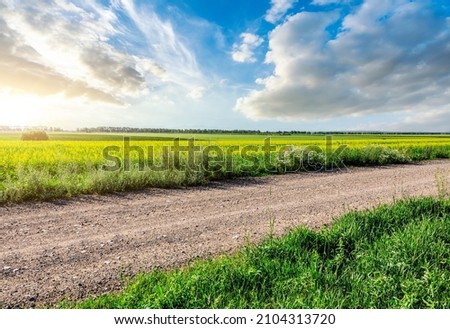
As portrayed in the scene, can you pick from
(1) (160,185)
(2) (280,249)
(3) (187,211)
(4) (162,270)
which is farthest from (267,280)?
(1) (160,185)

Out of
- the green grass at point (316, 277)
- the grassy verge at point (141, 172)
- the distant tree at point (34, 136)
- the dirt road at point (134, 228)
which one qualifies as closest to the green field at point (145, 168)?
the grassy verge at point (141, 172)

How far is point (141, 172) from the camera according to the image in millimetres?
10797

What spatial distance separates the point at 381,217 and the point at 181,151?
30.8ft

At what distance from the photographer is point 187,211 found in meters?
7.73

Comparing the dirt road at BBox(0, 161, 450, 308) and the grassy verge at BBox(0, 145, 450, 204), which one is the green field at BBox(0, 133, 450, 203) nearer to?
the grassy verge at BBox(0, 145, 450, 204)

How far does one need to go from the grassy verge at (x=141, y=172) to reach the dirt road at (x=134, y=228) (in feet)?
1.99

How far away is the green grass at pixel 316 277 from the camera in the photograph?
11.5 feet

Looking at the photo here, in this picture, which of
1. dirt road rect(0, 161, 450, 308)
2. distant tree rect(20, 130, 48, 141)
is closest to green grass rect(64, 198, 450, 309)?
dirt road rect(0, 161, 450, 308)

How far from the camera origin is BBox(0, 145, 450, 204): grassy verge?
8.97 metres

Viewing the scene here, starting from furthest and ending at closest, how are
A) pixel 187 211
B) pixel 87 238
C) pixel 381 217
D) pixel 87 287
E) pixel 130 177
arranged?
pixel 130 177, pixel 187 211, pixel 381 217, pixel 87 238, pixel 87 287

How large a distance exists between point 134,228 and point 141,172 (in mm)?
4659

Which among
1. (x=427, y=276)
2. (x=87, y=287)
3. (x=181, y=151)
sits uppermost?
(x=181, y=151)

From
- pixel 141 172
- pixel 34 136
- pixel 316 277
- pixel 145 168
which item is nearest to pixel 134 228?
pixel 316 277
